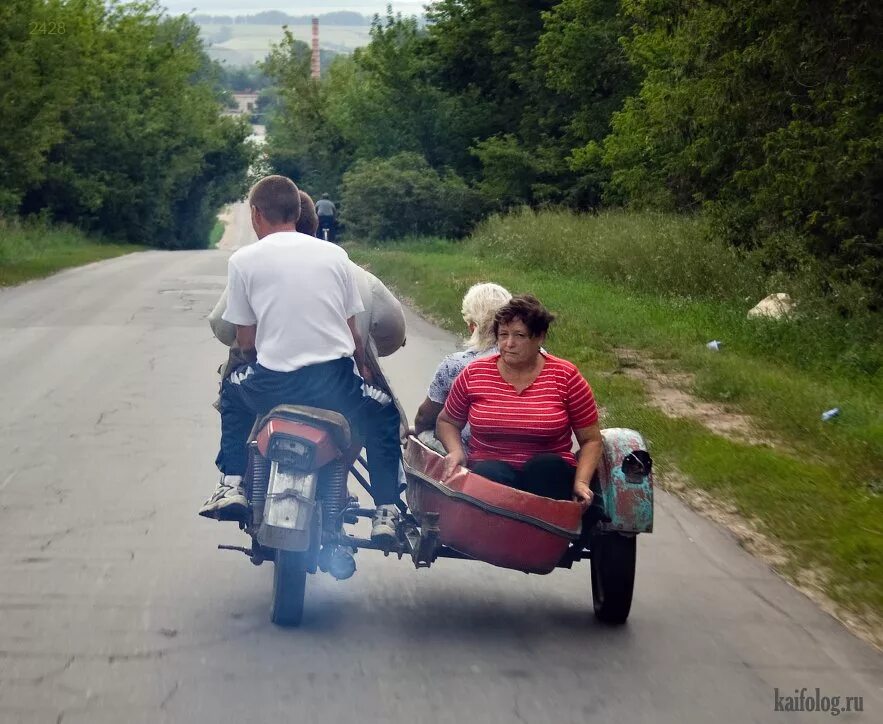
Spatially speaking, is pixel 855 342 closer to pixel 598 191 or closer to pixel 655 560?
pixel 655 560

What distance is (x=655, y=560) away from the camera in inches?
286

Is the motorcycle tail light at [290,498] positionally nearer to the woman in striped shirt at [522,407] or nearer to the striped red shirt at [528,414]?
the woman in striped shirt at [522,407]

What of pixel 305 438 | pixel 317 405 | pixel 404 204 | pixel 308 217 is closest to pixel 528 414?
pixel 317 405

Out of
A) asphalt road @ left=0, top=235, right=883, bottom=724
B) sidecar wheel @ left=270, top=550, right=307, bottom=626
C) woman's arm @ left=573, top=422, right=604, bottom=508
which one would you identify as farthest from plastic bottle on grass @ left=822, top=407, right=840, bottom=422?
sidecar wheel @ left=270, top=550, right=307, bottom=626

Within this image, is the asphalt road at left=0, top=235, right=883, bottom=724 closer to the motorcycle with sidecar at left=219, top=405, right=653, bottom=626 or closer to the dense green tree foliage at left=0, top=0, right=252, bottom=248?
the motorcycle with sidecar at left=219, top=405, right=653, bottom=626

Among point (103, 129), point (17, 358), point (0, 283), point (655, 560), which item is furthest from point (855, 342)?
point (103, 129)

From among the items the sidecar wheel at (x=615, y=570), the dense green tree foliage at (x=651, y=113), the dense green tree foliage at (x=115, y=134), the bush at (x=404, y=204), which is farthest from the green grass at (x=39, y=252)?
the sidecar wheel at (x=615, y=570)

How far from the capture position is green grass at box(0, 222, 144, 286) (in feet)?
101

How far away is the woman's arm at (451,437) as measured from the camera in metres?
5.93

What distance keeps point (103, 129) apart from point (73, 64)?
22363 millimetres

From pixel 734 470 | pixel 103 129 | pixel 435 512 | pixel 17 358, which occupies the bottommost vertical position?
→ pixel 103 129

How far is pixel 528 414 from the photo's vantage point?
605cm

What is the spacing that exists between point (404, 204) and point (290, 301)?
34504 mm

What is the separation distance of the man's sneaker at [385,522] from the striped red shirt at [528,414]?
415 mm
